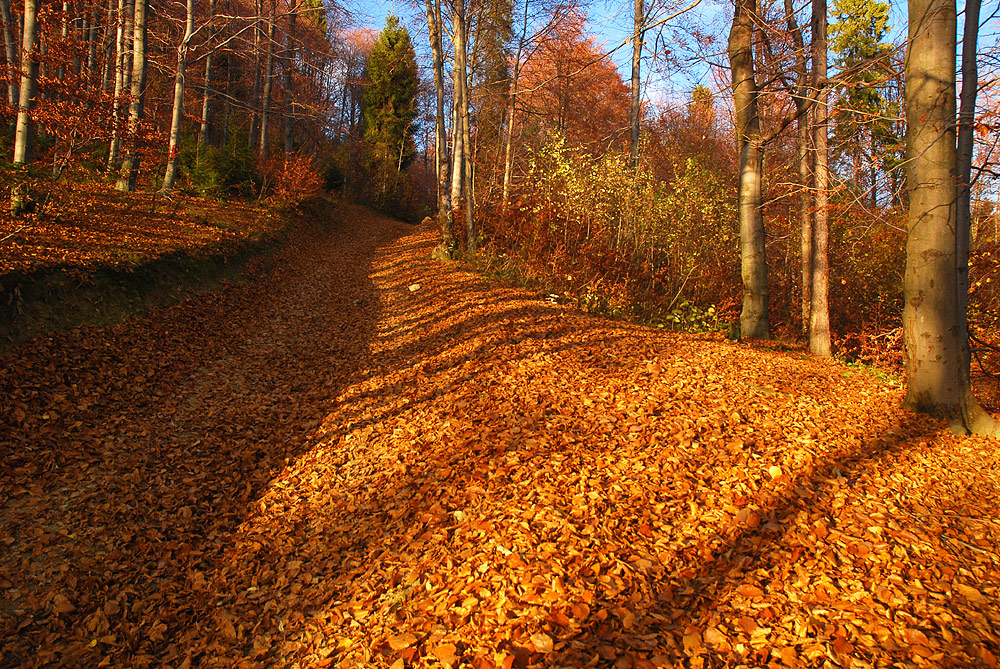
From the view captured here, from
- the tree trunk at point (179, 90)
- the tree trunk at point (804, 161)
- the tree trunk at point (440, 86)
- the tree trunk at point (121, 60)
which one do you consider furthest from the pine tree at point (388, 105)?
the tree trunk at point (804, 161)

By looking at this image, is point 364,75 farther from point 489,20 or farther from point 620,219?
point 620,219

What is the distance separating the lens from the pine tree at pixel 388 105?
29.5m

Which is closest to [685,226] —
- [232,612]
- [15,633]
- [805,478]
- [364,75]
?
[805,478]

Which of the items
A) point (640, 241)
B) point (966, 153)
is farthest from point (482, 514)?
point (640, 241)

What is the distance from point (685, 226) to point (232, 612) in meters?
10.5

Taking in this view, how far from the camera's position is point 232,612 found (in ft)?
10.6

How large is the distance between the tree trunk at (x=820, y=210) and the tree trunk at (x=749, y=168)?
33.4 inches

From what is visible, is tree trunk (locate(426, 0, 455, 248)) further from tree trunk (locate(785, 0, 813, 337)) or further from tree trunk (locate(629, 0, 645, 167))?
tree trunk (locate(785, 0, 813, 337))

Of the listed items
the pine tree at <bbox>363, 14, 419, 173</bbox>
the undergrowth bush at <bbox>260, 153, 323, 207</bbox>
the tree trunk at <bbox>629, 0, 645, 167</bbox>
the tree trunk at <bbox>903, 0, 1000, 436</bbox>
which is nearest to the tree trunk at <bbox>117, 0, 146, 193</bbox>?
the undergrowth bush at <bbox>260, 153, 323, 207</bbox>

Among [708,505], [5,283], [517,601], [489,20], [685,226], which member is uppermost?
[489,20]

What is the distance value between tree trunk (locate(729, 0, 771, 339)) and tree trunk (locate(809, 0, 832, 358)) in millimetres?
848

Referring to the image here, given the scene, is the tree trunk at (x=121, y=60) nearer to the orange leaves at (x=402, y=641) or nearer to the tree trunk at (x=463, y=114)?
the tree trunk at (x=463, y=114)

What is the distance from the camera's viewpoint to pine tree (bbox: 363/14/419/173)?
2945 cm

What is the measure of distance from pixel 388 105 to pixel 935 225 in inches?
1202
